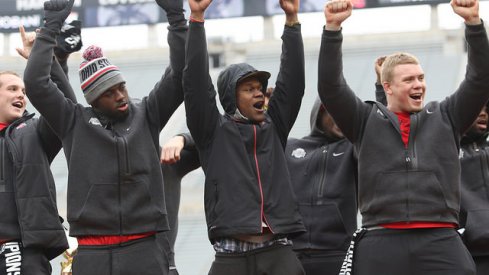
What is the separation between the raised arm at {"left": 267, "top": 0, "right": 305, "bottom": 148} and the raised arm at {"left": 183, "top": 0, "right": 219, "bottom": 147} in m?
A: 0.39

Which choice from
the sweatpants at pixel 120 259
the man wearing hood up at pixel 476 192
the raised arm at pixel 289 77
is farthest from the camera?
the man wearing hood up at pixel 476 192

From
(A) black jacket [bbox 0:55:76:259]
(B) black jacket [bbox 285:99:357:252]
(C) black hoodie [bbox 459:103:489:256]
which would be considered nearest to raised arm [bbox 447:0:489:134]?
(C) black hoodie [bbox 459:103:489:256]

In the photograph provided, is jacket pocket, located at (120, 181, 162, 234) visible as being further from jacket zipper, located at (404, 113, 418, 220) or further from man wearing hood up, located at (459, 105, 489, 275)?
man wearing hood up, located at (459, 105, 489, 275)

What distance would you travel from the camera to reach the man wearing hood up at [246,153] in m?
6.33

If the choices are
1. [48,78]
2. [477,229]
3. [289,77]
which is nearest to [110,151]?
[48,78]

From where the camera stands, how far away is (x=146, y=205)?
6.41 m

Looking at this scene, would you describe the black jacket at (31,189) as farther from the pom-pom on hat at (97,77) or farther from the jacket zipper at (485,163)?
the jacket zipper at (485,163)

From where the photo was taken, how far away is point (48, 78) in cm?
662

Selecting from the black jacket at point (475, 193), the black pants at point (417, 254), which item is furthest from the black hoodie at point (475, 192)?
the black pants at point (417, 254)

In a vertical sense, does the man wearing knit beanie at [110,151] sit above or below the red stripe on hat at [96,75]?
below

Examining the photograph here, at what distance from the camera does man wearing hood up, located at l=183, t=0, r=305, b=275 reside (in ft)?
20.8

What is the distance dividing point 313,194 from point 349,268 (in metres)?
1.02

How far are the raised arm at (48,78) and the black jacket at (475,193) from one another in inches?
94.9

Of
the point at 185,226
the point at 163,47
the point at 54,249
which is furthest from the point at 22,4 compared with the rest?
the point at 54,249
